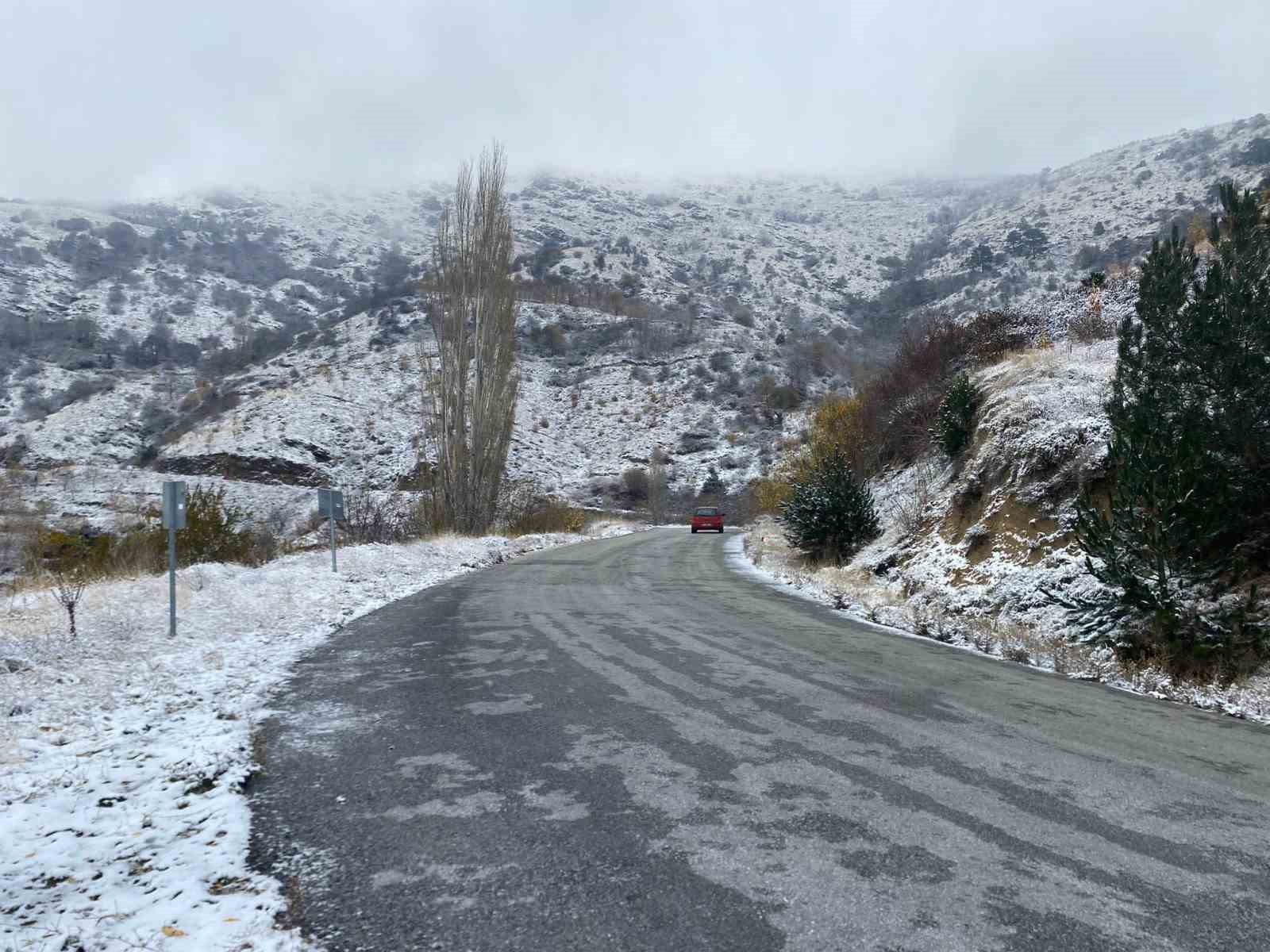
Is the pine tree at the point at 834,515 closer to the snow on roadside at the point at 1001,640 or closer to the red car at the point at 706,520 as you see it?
the snow on roadside at the point at 1001,640

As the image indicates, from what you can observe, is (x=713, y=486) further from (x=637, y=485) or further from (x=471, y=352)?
(x=471, y=352)

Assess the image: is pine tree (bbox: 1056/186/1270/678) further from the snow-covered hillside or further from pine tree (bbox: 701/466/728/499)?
pine tree (bbox: 701/466/728/499)

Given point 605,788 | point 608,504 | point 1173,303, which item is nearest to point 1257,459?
point 1173,303

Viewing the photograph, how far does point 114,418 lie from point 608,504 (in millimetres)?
37614

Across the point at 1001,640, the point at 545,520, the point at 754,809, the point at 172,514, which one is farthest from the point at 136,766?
the point at 545,520

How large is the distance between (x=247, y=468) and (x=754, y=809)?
161 feet

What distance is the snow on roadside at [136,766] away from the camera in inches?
113

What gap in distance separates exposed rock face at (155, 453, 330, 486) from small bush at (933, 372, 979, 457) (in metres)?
39.1

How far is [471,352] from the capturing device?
27.8 m

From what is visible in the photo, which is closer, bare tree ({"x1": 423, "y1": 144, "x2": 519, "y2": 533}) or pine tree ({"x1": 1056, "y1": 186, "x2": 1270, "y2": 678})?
pine tree ({"x1": 1056, "y1": 186, "x2": 1270, "y2": 678})

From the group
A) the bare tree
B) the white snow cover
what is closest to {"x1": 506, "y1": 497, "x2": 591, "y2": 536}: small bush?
the bare tree

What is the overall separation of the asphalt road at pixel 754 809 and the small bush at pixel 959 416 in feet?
32.5

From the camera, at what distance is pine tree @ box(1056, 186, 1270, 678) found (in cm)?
768

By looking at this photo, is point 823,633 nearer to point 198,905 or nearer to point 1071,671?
point 1071,671
